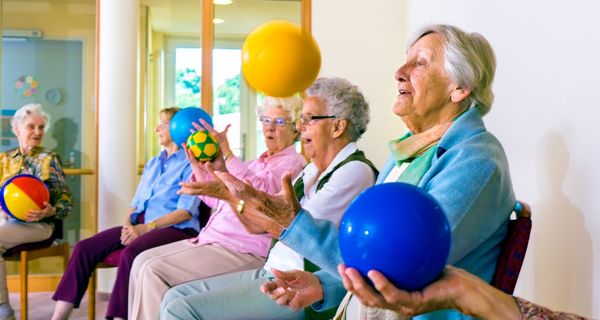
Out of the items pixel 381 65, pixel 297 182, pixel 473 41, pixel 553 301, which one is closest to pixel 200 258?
pixel 297 182

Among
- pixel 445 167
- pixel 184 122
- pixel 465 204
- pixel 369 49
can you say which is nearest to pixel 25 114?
pixel 184 122

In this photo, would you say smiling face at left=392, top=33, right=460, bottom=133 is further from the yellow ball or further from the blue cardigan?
the yellow ball

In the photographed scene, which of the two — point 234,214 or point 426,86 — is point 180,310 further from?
point 426,86

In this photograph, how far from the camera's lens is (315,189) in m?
2.65

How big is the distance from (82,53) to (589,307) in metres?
4.33

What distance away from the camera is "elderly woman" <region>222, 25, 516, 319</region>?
1542 millimetres

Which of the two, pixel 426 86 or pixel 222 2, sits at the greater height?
pixel 222 2

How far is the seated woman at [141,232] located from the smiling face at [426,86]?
2115mm

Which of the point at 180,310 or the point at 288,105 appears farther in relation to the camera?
the point at 288,105

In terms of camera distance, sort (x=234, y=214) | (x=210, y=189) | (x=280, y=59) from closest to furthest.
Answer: (x=210, y=189), (x=280, y=59), (x=234, y=214)

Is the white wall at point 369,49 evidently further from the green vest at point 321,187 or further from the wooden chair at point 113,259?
the green vest at point 321,187

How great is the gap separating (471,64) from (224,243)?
5.54 ft

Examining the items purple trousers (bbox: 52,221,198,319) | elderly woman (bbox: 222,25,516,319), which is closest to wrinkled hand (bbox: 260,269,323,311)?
elderly woman (bbox: 222,25,516,319)

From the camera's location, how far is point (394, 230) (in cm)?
112
